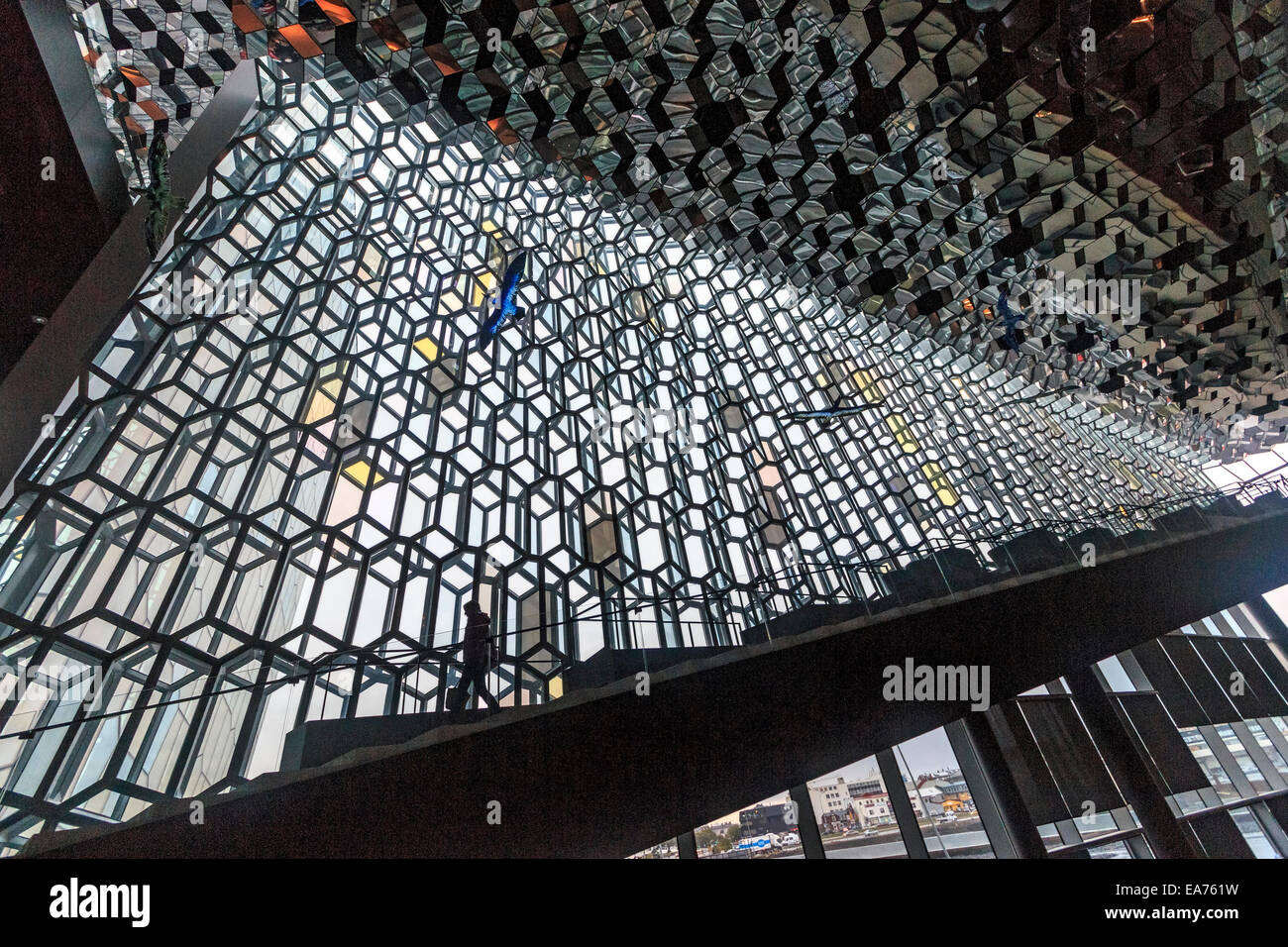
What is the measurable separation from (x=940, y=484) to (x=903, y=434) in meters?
1.90

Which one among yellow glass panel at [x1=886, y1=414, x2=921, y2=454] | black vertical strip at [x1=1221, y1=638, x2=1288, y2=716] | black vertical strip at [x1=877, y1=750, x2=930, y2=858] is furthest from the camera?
yellow glass panel at [x1=886, y1=414, x2=921, y2=454]

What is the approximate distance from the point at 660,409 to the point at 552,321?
2.95 metres

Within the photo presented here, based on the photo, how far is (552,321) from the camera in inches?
572

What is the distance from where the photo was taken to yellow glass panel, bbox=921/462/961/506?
66.9 feet

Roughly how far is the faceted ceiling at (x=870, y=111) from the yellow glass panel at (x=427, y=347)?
356 centimetres

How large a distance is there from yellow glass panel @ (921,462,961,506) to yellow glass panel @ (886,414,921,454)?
2.17 feet

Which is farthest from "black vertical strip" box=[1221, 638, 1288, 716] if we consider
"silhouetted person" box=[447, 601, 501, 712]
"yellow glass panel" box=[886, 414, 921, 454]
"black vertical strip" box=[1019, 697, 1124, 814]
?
"silhouetted person" box=[447, 601, 501, 712]

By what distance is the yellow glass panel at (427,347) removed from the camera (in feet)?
38.5

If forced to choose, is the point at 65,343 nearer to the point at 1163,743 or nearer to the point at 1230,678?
the point at 1163,743

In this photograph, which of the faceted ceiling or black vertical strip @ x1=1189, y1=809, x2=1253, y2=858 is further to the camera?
black vertical strip @ x1=1189, y1=809, x2=1253, y2=858

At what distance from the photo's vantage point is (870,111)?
26.3 feet

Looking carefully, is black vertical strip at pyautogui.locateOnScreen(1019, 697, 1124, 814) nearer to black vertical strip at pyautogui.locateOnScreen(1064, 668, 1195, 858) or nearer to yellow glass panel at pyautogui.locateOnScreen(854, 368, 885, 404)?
black vertical strip at pyautogui.locateOnScreen(1064, 668, 1195, 858)

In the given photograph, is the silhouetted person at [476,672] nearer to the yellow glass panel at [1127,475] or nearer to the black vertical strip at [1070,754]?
the black vertical strip at [1070,754]
